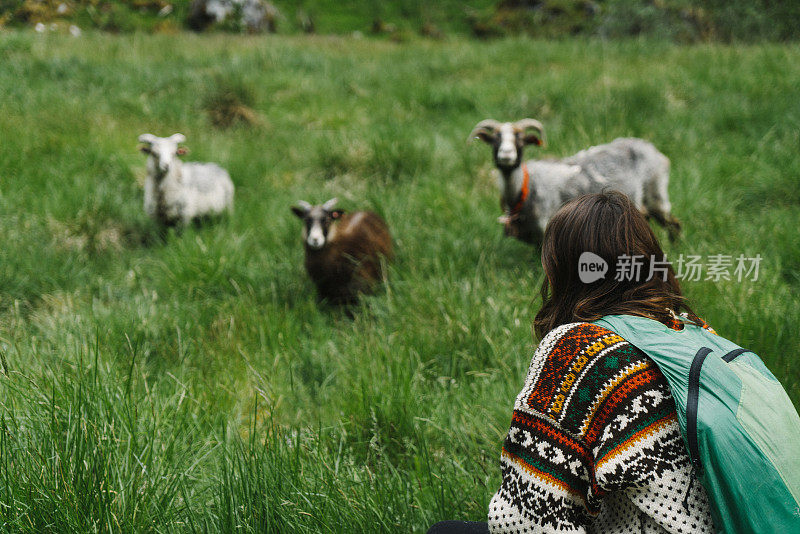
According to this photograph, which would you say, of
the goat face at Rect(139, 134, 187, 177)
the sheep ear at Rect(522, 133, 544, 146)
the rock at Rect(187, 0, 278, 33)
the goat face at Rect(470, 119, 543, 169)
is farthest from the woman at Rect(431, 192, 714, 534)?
the rock at Rect(187, 0, 278, 33)

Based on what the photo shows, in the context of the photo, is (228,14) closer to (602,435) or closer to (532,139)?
(532,139)

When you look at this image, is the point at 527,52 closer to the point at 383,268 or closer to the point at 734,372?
the point at 383,268

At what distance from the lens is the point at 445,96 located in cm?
916

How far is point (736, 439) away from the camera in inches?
52.6

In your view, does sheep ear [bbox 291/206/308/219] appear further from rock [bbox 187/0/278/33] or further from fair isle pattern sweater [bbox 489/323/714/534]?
rock [bbox 187/0/278/33]

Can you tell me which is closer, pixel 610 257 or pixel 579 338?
pixel 579 338

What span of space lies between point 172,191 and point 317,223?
218 centimetres

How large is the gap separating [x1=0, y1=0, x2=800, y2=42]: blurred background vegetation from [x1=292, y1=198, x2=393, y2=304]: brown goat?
27.2 ft

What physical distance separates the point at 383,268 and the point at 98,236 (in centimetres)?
299

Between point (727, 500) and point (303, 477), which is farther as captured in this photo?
point (303, 477)

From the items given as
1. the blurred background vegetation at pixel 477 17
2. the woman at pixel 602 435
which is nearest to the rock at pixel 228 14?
the blurred background vegetation at pixel 477 17

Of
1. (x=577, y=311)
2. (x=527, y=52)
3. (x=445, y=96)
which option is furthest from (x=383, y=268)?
(x=527, y=52)

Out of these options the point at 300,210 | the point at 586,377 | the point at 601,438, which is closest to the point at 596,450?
the point at 601,438

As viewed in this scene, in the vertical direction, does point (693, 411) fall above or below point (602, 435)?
above
